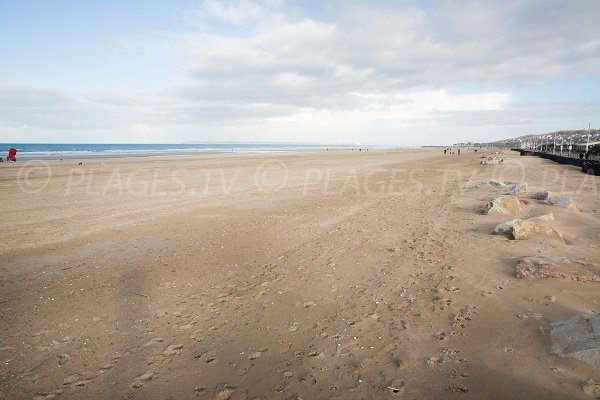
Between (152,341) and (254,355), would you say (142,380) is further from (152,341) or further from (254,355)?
(254,355)

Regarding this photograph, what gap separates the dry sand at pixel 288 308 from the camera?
3312 mm

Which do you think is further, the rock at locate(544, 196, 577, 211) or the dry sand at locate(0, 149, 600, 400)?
the rock at locate(544, 196, 577, 211)

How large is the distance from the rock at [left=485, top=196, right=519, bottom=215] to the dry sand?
11.6 inches

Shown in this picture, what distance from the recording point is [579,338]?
3.46 metres

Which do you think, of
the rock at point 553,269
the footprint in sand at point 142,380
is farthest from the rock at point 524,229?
the footprint in sand at point 142,380

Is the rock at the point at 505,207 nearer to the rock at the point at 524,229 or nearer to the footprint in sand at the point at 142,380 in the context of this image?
the rock at the point at 524,229

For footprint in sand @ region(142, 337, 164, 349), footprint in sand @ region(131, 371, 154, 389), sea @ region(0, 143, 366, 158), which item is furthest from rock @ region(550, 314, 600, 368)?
sea @ region(0, 143, 366, 158)

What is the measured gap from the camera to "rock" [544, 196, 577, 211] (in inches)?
379

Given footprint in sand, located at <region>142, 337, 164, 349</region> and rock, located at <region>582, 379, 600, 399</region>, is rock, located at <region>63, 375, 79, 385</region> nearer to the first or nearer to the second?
footprint in sand, located at <region>142, 337, 164, 349</region>

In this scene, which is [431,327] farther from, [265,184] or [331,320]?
[265,184]

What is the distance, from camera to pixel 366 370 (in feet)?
11.3

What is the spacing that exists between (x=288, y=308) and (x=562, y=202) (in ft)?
31.8

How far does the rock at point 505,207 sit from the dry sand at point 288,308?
29cm

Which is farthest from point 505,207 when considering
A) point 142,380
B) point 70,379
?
point 70,379
